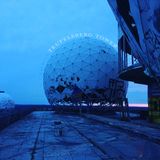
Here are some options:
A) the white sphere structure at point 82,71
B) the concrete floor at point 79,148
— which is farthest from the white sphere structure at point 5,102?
the concrete floor at point 79,148

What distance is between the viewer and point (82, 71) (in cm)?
5425

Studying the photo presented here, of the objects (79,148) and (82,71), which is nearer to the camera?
(79,148)

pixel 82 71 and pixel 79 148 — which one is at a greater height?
pixel 82 71

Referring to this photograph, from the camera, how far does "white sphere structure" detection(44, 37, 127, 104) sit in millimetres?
54250

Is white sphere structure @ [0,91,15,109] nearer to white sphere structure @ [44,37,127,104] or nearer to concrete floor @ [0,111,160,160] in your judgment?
white sphere structure @ [44,37,127,104]

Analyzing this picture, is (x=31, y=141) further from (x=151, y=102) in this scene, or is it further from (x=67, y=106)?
(x=67, y=106)

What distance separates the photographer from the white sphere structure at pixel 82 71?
54250mm

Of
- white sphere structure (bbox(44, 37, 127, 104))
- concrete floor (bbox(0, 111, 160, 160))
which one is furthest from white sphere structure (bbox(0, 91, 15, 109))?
concrete floor (bbox(0, 111, 160, 160))

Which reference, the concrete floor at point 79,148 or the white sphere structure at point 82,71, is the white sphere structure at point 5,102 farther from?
the concrete floor at point 79,148

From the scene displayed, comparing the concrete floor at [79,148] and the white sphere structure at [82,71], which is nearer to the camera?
the concrete floor at [79,148]

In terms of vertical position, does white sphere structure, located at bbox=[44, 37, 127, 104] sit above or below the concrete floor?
above

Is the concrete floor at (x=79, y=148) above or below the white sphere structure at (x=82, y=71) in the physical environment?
below

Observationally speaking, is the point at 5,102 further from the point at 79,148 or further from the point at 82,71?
the point at 79,148

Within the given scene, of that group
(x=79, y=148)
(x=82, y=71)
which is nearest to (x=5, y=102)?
(x=82, y=71)
